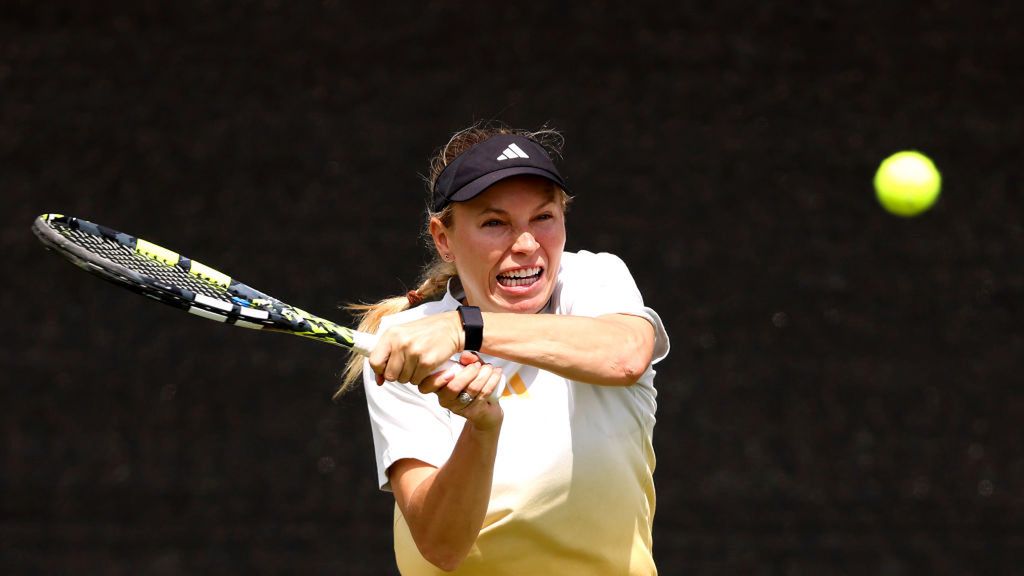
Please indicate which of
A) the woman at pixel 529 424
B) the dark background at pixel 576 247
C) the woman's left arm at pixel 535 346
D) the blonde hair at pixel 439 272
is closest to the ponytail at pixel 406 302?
the blonde hair at pixel 439 272

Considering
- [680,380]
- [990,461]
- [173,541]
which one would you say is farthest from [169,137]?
[990,461]

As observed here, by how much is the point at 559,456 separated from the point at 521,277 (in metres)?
0.30

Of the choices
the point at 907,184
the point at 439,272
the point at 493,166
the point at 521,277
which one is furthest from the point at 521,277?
the point at 907,184

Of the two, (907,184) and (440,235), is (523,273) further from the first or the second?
(907,184)

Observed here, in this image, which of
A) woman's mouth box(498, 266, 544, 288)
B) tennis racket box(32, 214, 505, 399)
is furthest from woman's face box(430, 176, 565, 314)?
tennis racket box(32, 214, 505, 399)

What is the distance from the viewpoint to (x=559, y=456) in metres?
2.06

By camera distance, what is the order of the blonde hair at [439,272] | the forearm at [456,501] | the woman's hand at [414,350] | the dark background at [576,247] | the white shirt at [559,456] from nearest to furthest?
the woman's hand at [414,350] → the forearm at [456,501] → the white shirt at [559,456] → the blonde hair at [439,272] → the dark background at [576,247]

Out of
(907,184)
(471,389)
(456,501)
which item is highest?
(907,184)

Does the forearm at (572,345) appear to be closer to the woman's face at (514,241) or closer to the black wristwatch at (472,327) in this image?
the black wristwatch at (472,327)

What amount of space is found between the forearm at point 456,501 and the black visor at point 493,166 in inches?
16.1

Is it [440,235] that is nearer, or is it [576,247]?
[440,235]

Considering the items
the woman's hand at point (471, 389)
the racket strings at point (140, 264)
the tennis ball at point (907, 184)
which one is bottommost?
the woman's hand at point (471, 389)

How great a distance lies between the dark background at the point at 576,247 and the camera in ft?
13.2

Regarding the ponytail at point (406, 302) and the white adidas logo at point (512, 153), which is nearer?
the white adidas logo at point (512, 153)
